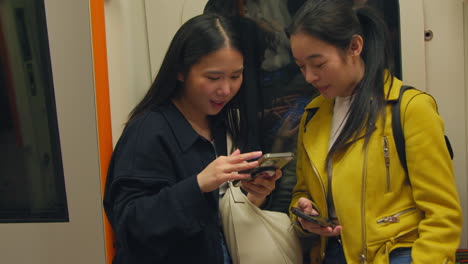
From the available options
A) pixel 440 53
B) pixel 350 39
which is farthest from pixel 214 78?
pixel 440 53

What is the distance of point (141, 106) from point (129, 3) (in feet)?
2.33

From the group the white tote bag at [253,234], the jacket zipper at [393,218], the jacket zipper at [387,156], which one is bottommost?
the white tote bag at [253,234]

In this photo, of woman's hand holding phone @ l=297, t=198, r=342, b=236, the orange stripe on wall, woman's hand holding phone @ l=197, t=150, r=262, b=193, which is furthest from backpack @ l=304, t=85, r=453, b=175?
the orange stripe on wall

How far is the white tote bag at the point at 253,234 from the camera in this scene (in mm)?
1511

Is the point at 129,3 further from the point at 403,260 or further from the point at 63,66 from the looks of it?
the point at 403,260

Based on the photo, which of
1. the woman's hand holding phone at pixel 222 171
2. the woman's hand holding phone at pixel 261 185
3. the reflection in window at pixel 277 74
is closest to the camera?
the woman's hand holding phone at pixel 222 171

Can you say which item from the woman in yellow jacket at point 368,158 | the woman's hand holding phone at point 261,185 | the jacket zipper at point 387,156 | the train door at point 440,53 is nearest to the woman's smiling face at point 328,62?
the woman in yellow jacket at point 368,158

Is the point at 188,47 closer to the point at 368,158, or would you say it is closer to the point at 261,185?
the point at 261,185

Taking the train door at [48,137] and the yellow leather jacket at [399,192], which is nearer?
the yellow leather jacket at [399,192]

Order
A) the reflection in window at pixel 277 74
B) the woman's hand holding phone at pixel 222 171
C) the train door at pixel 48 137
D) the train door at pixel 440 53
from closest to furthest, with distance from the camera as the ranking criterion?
the woman's hand holding phone at pixel 222 171 → the train door at pixel 48 137 → the train door at pixel 440 53 → the reflection in window at pixel 277 74

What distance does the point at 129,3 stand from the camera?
1.97 m

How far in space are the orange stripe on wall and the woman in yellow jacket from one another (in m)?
0.72

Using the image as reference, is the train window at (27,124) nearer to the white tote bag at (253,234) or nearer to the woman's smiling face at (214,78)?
the woman's smiling face at (214,78)

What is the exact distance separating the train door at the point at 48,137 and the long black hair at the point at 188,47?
265 mm
